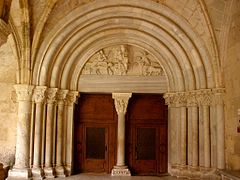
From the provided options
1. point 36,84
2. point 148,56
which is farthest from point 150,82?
point 36,84

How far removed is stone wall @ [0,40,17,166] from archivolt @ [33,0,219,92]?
881 mm

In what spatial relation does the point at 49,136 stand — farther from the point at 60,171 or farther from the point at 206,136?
the point at 206,136

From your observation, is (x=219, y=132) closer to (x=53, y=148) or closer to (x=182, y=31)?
(x=182, y=31)

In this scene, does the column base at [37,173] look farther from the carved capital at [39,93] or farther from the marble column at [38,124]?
the carved capital at [39,93]

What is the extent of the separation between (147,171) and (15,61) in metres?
3.82

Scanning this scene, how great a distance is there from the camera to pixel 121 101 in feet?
25.2

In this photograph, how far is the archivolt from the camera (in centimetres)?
691

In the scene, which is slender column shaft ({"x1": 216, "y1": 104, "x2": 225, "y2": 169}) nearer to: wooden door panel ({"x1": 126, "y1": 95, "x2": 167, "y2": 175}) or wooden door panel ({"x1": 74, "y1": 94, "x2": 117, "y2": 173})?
wooden door panel ({"x1": 126, "y1": 95, "x2": 167, "y2": 175})

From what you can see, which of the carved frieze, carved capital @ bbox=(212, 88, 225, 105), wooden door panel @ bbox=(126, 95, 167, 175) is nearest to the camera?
carved capital @ bbox=(212, 88, 225, 105)

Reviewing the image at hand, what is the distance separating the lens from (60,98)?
285 inches

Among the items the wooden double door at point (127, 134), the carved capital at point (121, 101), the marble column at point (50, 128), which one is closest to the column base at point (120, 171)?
the wooden double door at point (127, 134)

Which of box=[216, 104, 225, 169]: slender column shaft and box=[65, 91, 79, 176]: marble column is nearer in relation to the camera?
box=[216, 104, 225, 169]: slender column shaft

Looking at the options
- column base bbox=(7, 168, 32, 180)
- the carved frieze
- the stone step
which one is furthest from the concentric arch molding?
the stone step

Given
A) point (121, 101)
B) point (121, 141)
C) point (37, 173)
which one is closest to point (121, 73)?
point (121, 101)
